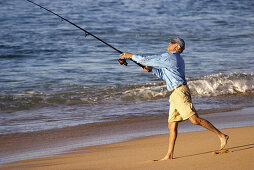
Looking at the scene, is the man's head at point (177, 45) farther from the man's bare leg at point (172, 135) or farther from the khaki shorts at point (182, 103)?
the man's bare leg at point (172, 135)

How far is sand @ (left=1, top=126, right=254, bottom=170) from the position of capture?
460cm

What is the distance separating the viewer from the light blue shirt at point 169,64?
462 cm

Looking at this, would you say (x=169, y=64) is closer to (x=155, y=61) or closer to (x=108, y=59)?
(x=155, y=61)

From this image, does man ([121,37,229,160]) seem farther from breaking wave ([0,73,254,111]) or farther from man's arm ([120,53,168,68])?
breaking wave ([0,73,254,111])

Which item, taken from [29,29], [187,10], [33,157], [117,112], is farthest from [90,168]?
[187,10]

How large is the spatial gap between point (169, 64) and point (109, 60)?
978 centimetres

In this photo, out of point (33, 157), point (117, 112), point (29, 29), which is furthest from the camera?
point (29, 29)

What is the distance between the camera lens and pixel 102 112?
8688 millimetres

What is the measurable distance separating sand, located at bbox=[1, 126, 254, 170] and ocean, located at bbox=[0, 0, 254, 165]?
180 cm

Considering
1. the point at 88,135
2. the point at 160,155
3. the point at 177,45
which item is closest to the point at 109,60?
the point at 88,135

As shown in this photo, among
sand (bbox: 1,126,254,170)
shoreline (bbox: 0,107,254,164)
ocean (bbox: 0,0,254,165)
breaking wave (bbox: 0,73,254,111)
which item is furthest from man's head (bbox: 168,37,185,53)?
breaking wave (bbox: 0,73,254,111)

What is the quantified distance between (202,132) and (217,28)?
1552 centimetres

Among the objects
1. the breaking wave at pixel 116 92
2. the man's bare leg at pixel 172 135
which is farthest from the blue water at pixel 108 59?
the man's bare leg at pixel 172 135

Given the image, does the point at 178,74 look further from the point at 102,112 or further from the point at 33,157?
the point at 102,112
